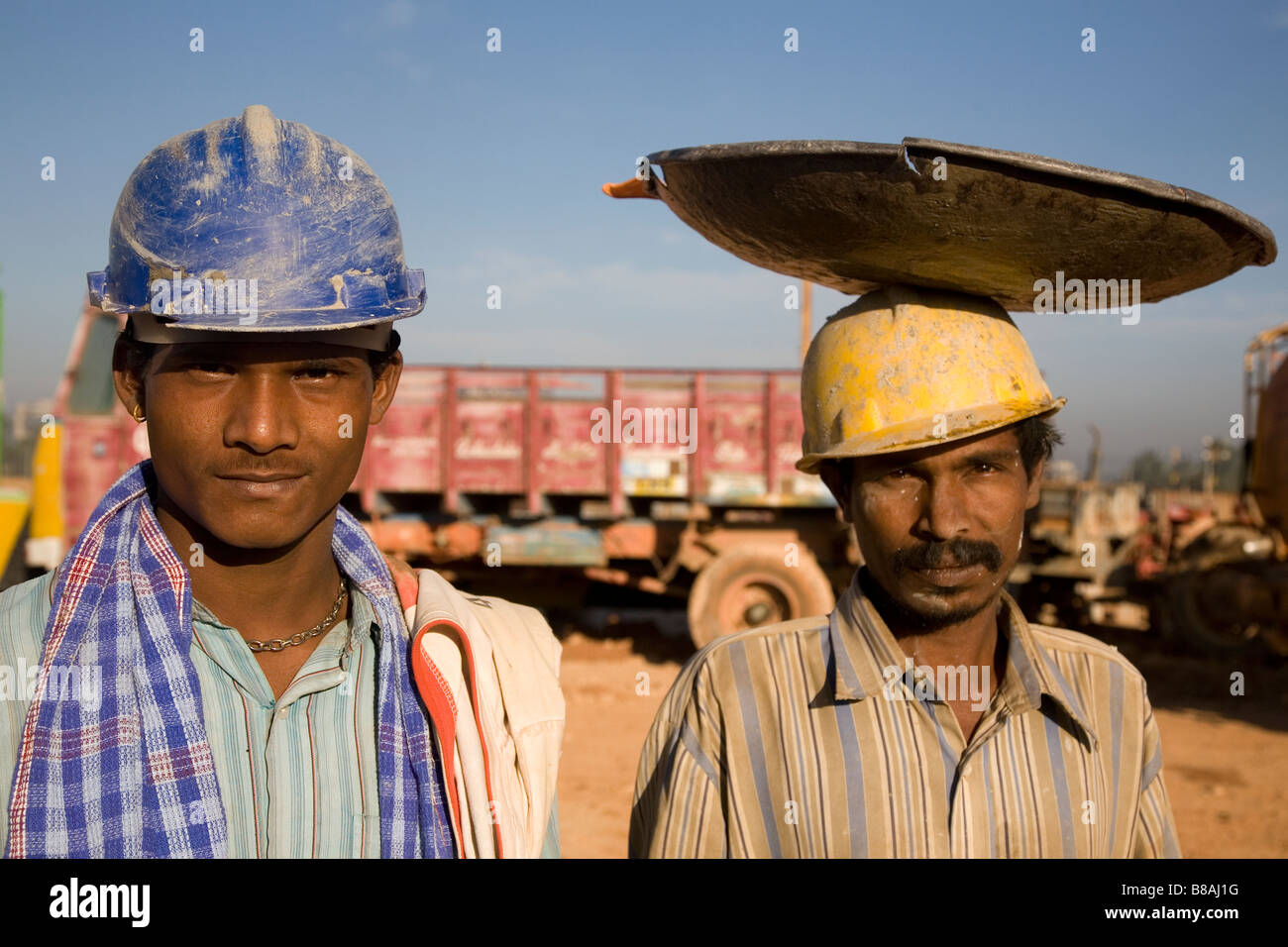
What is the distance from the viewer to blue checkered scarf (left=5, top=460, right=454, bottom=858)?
57.2 inches

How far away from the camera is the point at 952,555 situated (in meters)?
1.86

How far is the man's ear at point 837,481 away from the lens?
2039 millimetres

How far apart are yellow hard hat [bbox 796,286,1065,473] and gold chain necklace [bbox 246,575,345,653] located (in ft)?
3.24

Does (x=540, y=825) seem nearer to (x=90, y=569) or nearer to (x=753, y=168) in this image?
(x=90, y=569)

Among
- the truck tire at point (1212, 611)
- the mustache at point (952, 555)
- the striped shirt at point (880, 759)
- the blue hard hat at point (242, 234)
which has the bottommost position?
the truck tire at point (1212, 611)

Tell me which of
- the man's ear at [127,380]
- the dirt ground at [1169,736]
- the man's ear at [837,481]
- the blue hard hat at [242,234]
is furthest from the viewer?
the dirt ground at [1169,736]

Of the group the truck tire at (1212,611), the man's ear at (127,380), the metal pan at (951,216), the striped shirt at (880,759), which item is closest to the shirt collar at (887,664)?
the striped shirt at (880,759)

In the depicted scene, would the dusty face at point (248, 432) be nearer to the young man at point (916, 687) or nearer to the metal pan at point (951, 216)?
the metal pan at point (951, 216)

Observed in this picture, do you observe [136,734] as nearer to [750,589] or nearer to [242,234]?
[242,234]

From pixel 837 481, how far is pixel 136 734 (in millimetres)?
1377

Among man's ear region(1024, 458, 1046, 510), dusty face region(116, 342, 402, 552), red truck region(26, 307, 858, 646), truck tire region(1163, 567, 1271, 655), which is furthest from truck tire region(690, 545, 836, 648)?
dusty face region(116, 342, 402, 552)

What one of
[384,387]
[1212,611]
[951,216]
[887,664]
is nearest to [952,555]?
[887,664]

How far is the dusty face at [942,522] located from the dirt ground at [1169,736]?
3.95m

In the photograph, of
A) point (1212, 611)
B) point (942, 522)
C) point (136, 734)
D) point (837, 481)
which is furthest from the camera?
point (1212, 611)
